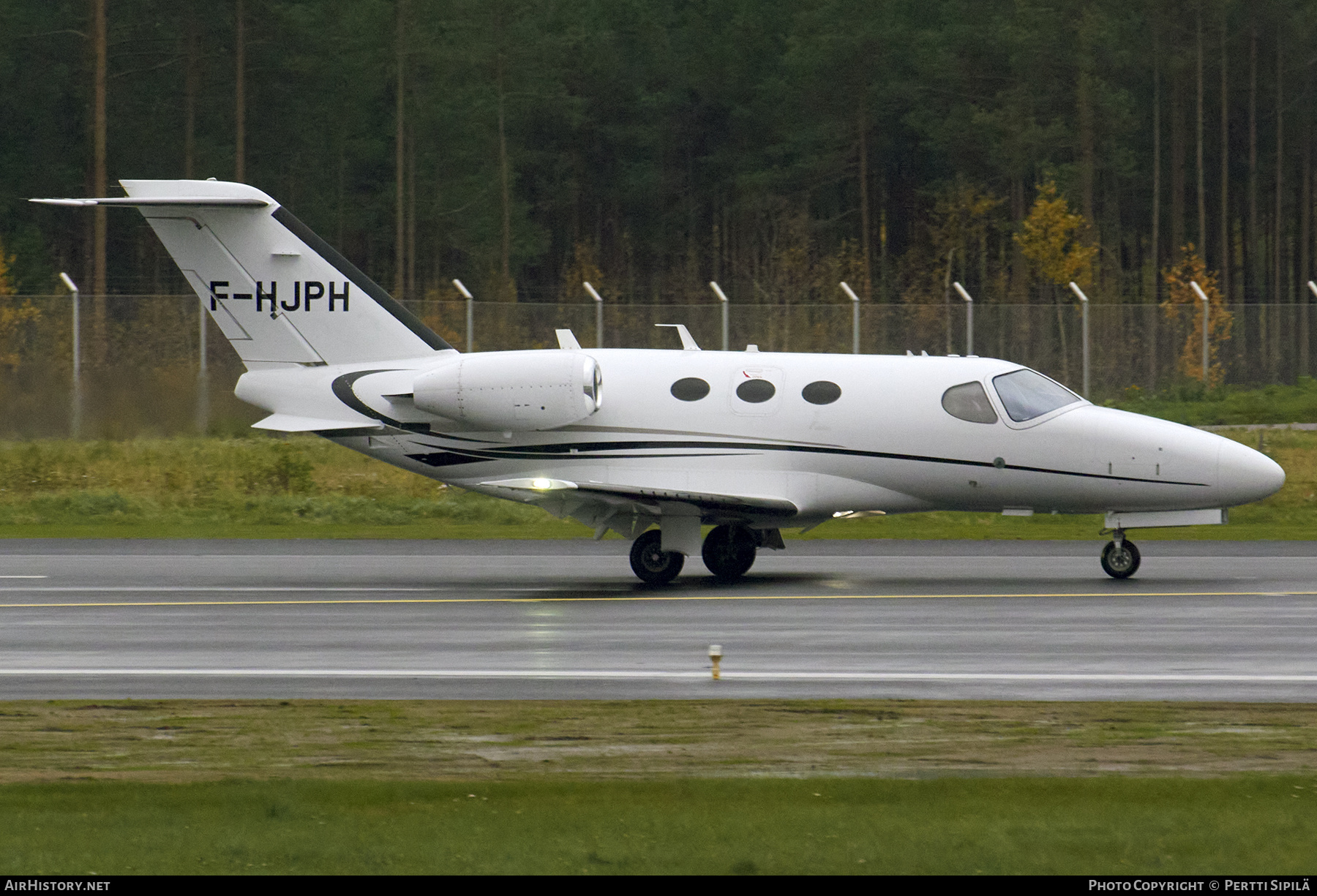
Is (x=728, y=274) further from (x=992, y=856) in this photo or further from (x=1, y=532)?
(x=992, y=856)

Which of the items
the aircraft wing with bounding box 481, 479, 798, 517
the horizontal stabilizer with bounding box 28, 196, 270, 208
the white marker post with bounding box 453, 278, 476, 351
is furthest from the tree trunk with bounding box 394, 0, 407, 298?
the aircraft wing with bounding box 481, 479, 798, 517

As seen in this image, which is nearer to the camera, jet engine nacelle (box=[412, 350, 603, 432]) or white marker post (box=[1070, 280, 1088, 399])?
jet engine nacelle (box=[412, 350, 603, 432])

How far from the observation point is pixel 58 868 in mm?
7566

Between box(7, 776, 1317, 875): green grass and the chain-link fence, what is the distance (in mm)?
25463

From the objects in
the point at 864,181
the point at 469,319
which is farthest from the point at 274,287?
the point at 864,181

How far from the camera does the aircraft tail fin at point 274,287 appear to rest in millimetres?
21422

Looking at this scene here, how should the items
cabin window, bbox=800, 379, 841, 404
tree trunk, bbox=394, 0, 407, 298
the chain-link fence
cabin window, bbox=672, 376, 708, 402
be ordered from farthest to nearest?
tree trunk, bbox=394, 0, 407, 298, the chain-link fence, cabin window, bbox=672, 376, 708, 402, cabin window, bbox=800, 379, 841, 404

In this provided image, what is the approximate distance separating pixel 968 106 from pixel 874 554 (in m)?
46.9

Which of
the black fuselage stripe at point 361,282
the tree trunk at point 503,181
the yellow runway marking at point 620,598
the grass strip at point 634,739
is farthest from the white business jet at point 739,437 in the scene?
the tree trunk at point 503,181

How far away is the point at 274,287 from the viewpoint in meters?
21.5

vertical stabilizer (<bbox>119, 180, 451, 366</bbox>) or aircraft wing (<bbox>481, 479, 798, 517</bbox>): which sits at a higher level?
vertical stabilizer (<bbox>119, 180, 451, 366</bbox>)

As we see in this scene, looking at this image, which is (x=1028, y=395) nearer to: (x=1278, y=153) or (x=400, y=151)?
(x=400, y=151)

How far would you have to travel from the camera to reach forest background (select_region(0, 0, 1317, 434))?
6406 centimetres

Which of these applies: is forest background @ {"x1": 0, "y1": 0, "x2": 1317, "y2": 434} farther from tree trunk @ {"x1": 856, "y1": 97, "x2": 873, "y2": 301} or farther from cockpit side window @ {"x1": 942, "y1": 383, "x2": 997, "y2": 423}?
cockpit side window @ {"x1": 942, "y1": 383, "x2": 997, "y2": 423}
